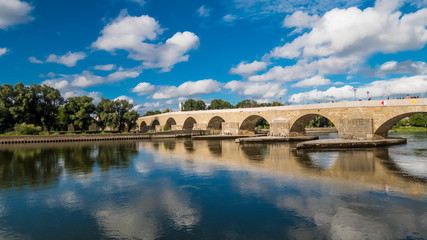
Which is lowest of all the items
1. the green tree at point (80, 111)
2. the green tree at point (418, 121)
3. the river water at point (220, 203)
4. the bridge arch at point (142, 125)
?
the river water at point (220, 203)

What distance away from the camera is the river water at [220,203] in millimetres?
6668

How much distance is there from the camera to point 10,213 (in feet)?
26.9

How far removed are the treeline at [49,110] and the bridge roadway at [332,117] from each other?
13789 mm

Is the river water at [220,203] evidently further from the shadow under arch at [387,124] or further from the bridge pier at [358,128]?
the shadow under arch at [387,124]

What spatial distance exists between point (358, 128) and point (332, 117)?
13.6 ft

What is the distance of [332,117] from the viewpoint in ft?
95.3

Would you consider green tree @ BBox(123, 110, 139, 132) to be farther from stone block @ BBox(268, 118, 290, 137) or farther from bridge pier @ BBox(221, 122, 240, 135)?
stone block @ BBox(268, 118, 290, 137)

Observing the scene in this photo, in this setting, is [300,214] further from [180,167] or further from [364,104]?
[364,104]

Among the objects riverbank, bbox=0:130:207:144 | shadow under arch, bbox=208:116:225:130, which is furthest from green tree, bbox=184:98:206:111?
riverbank, bbox=0:130:207:144

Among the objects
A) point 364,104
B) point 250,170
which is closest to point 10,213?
point 250,170

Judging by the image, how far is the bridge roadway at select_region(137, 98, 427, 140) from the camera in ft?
77.9

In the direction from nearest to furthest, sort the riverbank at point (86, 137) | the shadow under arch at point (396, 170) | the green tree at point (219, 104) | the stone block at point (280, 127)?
the shadow under arch at point (396, 170) → the stone block at point (280, 127) → the riverbank at point (86, 137) → the green tree at point (219, 104)

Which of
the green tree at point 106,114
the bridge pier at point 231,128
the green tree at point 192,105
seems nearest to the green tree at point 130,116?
the green tree at point 106,114

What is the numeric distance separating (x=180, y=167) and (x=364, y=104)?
1942cm
